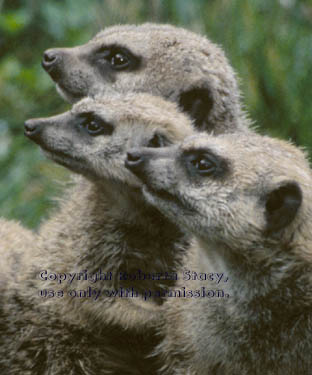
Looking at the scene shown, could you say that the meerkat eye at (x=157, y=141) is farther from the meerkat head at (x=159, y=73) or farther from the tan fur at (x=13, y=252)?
the tan fur at (x=13, y=252)

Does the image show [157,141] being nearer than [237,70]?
Yes

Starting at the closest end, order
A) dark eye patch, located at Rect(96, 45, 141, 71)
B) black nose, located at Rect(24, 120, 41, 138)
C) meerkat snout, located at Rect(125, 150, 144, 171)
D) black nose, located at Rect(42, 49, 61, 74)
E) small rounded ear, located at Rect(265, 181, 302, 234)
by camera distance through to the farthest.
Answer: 1. small rounded ear, located at Rect(265, 181, 302, 234)
2. meerkat snout, located at Rect(125, 150, 144, 171)
3. black nose, located at Rect(24, 120, 41, 138)
4. black nose, located at Rect(42, 49, 61, 74)
5. dark eye patch, located at Rect(96, 45, 141, 71)

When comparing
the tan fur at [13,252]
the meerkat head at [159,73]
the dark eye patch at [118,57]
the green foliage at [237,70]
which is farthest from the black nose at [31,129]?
the green foliage at [237,70]

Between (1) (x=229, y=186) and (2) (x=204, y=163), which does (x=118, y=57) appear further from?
(1) (x=229, y=186)

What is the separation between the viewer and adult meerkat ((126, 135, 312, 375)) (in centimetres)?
284

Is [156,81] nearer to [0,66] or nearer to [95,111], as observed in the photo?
[95,111]

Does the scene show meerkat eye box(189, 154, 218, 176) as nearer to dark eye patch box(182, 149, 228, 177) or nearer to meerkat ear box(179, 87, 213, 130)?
dark eye patch box(182, 149, 228, 177)

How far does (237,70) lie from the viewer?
562 cm

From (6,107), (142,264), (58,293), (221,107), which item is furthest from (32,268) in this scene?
(6,107)

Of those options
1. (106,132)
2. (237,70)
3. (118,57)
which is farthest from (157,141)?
(237,70)

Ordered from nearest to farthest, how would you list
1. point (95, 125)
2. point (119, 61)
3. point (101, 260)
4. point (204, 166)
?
1. point (204, 166)
2. point (95, 125)
3. point (101, 260)
4. point (119, 61)

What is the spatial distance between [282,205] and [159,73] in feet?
4.10

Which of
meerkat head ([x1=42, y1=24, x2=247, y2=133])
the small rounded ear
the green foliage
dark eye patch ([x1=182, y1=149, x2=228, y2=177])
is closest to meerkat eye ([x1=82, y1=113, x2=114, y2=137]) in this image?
meerkat head ([x1=42, y1=24, x2=247, y2=133])

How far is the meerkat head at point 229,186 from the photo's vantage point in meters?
2.83
